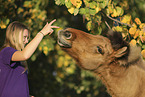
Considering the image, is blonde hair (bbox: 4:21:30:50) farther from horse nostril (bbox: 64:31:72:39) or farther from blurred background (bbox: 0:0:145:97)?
blurred background (bbox: 0:0:145:97)

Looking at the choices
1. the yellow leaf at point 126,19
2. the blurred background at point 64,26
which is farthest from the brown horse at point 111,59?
the yellow leaf at point 126,19

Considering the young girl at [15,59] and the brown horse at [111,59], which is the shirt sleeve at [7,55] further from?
the brown horse at [111,59]

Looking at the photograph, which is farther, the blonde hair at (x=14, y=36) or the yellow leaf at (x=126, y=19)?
the yellow leaf at (x=126, y=19)

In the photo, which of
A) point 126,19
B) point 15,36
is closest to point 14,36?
point 15,36

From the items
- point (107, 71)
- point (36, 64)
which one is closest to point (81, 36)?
point (107, 71)

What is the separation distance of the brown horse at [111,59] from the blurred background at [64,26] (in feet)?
0.81

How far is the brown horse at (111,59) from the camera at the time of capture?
308cm

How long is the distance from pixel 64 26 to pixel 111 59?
343cm

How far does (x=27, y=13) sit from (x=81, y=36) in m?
3.23

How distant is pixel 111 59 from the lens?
319 centimetres

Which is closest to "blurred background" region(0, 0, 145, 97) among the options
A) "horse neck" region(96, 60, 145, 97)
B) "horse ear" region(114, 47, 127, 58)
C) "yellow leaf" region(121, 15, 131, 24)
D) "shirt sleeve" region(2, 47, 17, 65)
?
"yellow leaf" region(121, 15, 131, 24)

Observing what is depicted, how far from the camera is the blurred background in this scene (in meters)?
3.48

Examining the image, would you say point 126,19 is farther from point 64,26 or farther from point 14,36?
→ point 64,26

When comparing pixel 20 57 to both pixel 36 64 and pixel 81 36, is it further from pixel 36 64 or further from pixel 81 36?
pixel 36 64
